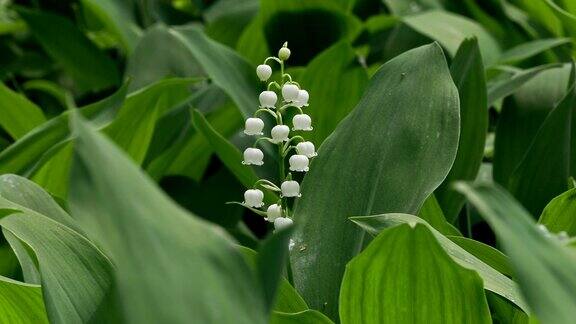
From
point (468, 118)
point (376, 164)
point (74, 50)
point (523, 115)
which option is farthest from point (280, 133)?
point (74, 50)

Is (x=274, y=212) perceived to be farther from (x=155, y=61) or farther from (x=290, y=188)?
(x=155, y=61)

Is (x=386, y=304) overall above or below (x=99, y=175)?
below

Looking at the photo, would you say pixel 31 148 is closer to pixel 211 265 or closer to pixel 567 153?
pixel 567 153

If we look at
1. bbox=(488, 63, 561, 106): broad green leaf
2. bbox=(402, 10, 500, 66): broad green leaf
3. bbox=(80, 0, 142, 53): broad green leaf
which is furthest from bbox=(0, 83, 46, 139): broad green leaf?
bbox=(488, 63, 561, 106): broad green leaf

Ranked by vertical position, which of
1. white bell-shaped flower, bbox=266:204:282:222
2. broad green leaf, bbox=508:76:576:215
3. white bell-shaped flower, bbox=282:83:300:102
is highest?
white bell-shaped flower, bbox=282:83:300:102

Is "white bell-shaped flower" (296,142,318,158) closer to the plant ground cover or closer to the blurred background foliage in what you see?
the plant ground cover

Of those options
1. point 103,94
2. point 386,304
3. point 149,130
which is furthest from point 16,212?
point 103,94
